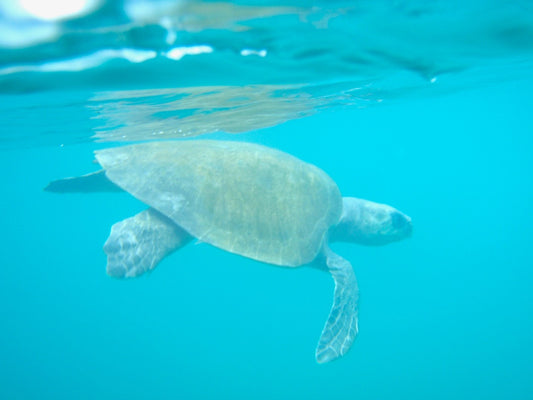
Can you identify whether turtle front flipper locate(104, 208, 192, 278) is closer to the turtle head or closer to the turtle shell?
the turtle shell

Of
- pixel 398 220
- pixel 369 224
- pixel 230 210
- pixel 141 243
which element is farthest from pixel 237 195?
pixel 398 220

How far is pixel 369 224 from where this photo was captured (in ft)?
32.0

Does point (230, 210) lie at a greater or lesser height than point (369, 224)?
greater

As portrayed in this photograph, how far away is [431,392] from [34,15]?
21.8m

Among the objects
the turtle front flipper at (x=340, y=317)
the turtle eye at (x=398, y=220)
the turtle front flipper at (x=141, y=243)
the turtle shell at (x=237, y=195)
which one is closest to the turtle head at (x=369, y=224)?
the turtle eye at (x=398, y=220)

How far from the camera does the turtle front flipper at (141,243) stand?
6555mm

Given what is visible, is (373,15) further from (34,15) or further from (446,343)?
(446,343)

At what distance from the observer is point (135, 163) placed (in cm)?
815

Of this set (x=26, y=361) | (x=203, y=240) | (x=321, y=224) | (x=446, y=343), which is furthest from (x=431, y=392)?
(x=26, y=361)

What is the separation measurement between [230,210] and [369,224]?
4425 mm

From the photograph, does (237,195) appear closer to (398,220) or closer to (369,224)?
(369,224)

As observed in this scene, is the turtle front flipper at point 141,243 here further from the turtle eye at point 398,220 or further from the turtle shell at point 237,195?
the turtle eye at point 398,220

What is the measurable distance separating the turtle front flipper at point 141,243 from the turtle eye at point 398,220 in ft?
18.5

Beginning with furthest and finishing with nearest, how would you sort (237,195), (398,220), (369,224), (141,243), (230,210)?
(398,220), (369,224), (237,195), (230,210), (141,243)
